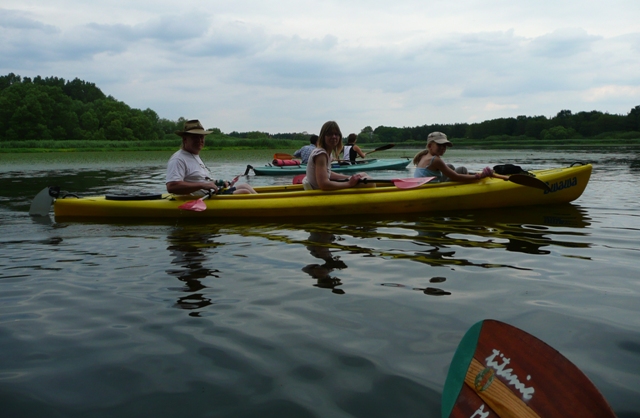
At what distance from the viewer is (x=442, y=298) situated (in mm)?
3275

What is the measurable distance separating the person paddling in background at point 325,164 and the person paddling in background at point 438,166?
86 cm

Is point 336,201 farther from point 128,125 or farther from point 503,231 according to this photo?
point 128,125

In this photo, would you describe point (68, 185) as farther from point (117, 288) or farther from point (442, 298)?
point (442, 298)

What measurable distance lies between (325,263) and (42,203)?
4.78 metres

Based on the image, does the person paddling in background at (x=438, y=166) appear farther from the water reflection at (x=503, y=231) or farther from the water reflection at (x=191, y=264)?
the water reflection at (x=191, y=264)

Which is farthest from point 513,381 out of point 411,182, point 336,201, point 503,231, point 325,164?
point 411,182

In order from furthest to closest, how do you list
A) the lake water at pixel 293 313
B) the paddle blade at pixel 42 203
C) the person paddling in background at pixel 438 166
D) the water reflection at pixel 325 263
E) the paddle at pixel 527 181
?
the paddle blade at pixel 42 203
the paddle at pixel 527 181
the person paddling in background at pixel 438 166
the water reflection at pixel 325 263
the lake water at pixel 293 313

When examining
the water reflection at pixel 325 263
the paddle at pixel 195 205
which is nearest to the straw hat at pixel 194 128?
the paddle at pixel 195 205

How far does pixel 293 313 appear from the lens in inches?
121

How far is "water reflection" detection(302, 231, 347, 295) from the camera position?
369 centimetres

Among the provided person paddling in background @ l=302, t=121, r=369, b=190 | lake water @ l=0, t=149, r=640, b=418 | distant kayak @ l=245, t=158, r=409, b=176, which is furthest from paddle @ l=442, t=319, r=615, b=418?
distant kayak @ l=245, t=158, r=409, b=176

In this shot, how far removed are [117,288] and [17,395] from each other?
151cm

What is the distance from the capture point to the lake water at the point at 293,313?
85.3 inches

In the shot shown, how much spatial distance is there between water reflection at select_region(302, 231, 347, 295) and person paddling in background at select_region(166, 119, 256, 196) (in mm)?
1653
